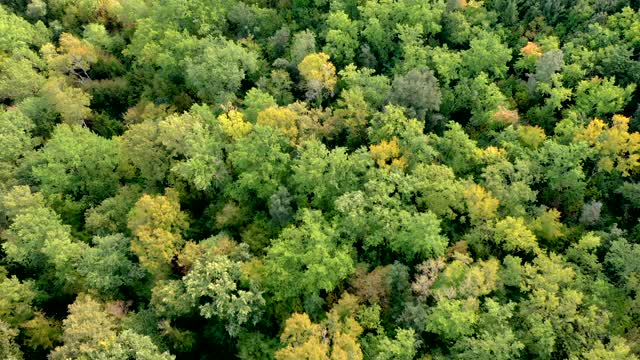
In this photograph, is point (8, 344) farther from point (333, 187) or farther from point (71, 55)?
point (71, 55)

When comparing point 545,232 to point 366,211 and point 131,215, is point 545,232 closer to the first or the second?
point 366,211

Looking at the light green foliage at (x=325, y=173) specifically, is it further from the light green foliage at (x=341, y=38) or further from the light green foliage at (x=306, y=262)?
the light green foliage at (x=341, y=38)

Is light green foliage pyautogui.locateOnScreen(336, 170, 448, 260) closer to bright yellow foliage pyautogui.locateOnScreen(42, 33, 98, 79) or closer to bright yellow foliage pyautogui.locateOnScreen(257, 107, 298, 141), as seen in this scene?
bright yellow foliage pyautogui.locateOnScreen(257, 107, 298, 141)

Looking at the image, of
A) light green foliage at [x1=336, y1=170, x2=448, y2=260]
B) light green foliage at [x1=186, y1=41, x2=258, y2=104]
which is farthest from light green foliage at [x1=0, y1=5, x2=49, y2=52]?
light green foliage at [x1=336, y1=170, x2=448, y2=260]

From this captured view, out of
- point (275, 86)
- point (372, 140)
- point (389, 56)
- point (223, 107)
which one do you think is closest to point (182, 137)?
point (223, 107)

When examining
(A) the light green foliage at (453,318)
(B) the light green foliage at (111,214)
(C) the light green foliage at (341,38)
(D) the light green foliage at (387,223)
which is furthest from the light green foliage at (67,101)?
(A) the light green foliage at (453,318)

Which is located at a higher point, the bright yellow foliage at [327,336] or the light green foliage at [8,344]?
the bright yellow foliage at [327,336]

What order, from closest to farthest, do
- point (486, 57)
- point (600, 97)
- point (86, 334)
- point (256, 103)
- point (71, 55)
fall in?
1. point (86, 334)
2. point (600, 97)
3. point (256, 103)
4. point (486, 57)
5. point (71, 55)

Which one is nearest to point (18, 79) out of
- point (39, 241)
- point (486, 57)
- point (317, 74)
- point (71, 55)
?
point (71, 55)
